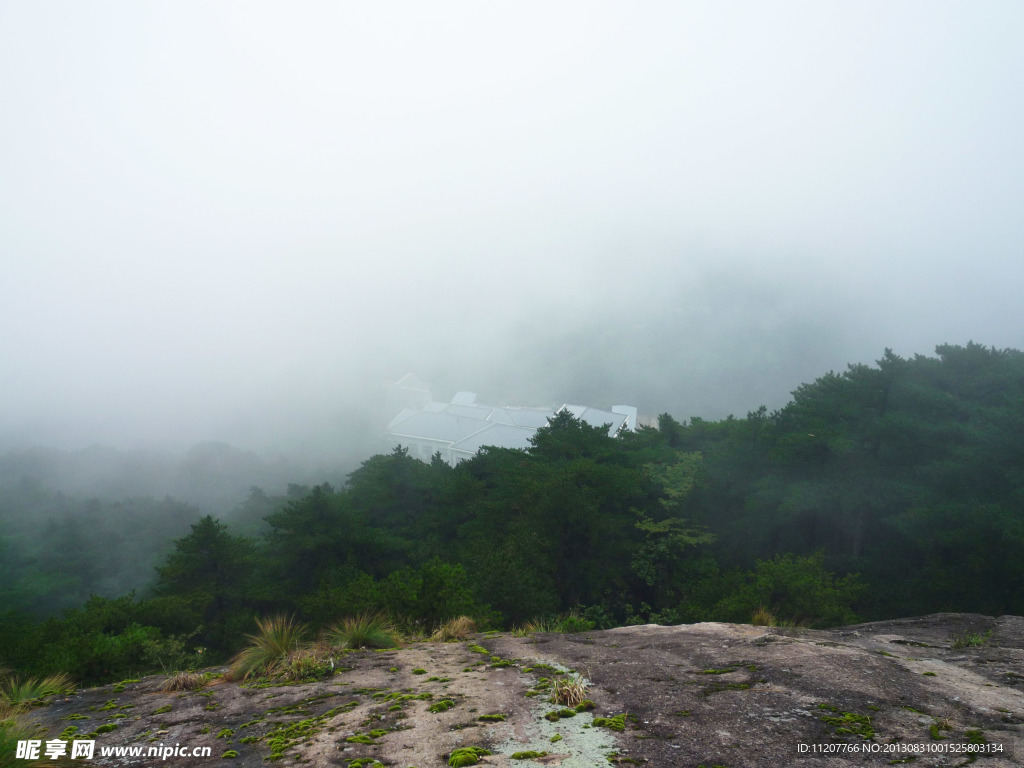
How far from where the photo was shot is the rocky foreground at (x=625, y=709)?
4125mm

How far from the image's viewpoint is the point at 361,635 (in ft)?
25.8

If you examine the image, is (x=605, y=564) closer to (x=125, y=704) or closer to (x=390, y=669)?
(x=390, y=669)

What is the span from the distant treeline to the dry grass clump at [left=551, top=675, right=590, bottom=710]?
6.85m

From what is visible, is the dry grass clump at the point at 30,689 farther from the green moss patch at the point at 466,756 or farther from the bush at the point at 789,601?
the bush at the point at 789,601

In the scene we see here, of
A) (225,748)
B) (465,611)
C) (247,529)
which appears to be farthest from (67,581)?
(225,748)

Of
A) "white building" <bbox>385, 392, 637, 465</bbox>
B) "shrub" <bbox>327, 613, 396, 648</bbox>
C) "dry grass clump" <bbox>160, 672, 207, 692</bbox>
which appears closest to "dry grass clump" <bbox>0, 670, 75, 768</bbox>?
"dry grass clump" <bbox>160, 672, 207, 692</bbox>

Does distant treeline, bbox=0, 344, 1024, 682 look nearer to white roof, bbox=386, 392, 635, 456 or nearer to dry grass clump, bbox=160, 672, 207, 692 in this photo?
dry grass clump, bbox=160, 672, 207, 692

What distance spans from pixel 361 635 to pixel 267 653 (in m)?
1.36

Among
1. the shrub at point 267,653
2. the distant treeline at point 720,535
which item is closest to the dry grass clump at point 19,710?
the shrub at point 267,653

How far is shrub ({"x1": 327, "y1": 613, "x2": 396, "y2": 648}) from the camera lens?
7727 millimetres

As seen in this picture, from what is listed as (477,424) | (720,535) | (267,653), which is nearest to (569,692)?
(267,653)

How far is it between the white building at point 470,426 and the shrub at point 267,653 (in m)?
57.8

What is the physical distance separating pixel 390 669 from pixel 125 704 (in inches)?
113

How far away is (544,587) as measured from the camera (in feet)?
68.9
